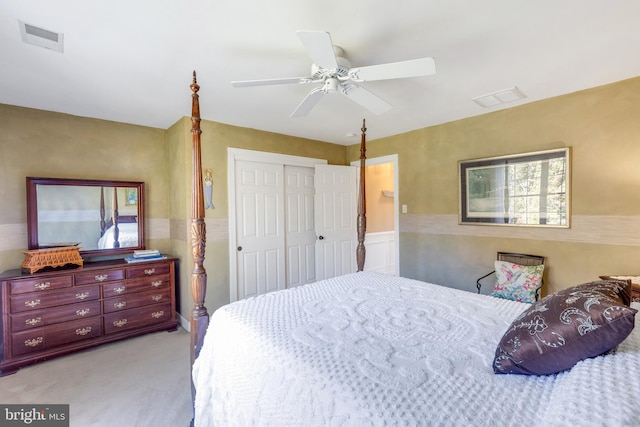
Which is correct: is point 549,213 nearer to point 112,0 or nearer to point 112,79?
point 112,0

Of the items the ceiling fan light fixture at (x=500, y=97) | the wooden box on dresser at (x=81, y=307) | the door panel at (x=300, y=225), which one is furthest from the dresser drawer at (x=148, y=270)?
the ceiling fan light fixture at (x=500, y=97)

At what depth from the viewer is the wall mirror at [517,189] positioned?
2727 mm

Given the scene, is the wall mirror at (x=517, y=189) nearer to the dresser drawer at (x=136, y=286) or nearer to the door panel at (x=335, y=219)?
the door panel at (x=335, y=219)

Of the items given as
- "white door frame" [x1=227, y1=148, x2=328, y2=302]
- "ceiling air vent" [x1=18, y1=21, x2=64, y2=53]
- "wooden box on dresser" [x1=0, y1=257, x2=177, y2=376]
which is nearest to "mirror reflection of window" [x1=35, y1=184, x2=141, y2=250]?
"wooden box on dresser" [x1=0, y1=257, x2=177, y2=376]

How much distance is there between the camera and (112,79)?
7.48 feet

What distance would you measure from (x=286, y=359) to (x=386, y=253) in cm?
446

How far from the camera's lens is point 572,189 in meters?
2.65

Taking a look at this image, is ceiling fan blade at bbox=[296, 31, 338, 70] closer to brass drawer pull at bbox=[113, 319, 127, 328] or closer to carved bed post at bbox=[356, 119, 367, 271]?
carved bed post at bbox=[356, 119, 367, 271]

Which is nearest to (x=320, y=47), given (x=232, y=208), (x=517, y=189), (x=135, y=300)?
(x=232, y=208)

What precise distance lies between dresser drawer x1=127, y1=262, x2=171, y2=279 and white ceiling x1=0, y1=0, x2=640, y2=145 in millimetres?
1677

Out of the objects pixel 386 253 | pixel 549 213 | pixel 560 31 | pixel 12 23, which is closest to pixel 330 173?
pixel 386 253

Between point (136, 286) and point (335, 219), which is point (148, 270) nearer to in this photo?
point (136, 286)

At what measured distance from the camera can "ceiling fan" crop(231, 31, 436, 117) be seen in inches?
55.9

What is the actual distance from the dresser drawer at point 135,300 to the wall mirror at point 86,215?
59cm
